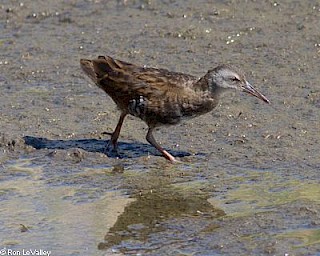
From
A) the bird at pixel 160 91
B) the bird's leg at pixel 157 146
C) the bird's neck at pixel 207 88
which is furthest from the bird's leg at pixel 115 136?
the bird's neck at pixel 207 88

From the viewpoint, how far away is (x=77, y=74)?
37.2 feet

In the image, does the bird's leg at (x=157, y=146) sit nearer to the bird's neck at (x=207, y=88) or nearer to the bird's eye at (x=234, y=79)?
the bird's neck at (x=207, y=88)

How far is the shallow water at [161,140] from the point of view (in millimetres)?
7531

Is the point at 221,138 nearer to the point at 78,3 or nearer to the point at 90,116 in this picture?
the point at 90,116

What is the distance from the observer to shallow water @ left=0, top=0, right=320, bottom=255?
7.53 metres

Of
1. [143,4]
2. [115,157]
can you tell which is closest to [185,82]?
[115,157]

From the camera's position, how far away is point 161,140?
9.62 m

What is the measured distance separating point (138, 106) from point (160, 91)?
0.25m

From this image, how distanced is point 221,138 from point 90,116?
146 centimetres

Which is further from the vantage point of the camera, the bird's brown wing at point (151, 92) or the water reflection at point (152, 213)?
the bird's brown wing at point (151, 92)

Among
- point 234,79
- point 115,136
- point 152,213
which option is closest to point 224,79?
point 234,79

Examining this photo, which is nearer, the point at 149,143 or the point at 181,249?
the point at 181,249

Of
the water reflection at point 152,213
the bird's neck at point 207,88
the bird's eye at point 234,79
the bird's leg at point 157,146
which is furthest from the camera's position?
the bird's eye at point 234,79

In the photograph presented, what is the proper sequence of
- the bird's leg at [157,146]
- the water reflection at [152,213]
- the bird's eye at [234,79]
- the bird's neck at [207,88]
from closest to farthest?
the water reflection at [152,213], the bird's leg at [157,146], the bird's neck at [207,88], the bird's eye at [234,79]
